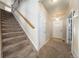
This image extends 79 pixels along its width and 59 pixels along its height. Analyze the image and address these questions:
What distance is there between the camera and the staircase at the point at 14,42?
11.6 feet

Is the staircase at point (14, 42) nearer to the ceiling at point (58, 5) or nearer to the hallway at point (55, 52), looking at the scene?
the hallway at point (55, 52)

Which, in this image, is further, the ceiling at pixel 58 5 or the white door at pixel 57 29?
the white door at pixel 57 29

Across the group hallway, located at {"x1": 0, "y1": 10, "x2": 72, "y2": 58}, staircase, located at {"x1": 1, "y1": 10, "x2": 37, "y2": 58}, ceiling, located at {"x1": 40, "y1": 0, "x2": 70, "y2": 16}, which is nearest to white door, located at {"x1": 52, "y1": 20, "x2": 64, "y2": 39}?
ceiling, located at {"x1": 40, "y1": 0, "x2": 70, "y2": 16}

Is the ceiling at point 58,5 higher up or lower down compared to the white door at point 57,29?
higher up

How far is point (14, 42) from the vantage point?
411 centimetres

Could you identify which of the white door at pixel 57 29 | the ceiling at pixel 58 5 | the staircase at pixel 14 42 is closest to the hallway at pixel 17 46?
the staircase at pixel 14 42

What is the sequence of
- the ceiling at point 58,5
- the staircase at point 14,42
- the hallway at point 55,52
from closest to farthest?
the staircase at point 14,42 → the hallway at point 55,52 → the ceiling at point 58,5

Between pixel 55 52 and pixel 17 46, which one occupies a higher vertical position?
pixel 17 46

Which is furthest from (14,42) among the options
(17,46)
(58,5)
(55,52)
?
(58,5)

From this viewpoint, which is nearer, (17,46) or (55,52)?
(17,46)

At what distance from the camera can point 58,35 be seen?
28.6ft

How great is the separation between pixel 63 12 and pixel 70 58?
4.49 meters

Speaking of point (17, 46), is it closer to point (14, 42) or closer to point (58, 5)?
point (14, 42)

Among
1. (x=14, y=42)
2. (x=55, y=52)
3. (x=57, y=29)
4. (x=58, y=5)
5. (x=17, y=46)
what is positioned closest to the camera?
(x=17, y=46)
